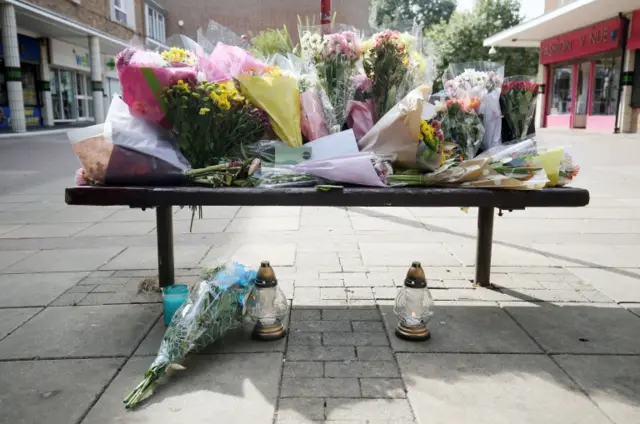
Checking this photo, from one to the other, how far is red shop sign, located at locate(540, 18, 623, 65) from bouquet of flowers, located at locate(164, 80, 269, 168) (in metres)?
21.6

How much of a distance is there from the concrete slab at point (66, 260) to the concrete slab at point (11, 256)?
0.20 ft

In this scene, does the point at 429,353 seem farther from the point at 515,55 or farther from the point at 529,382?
the point at 515,55

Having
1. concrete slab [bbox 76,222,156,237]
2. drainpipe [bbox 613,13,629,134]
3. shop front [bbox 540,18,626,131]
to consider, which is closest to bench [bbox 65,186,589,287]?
concrete slab [bbox 76,222,156,237]

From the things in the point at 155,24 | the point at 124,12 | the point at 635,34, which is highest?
the point at 155,24

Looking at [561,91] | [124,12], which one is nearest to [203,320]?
[561,91]

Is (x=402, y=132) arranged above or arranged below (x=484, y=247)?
above

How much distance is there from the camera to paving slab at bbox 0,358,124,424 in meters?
2.17

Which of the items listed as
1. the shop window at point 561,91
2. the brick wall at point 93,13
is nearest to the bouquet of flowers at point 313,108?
the brick wall at point 93,13

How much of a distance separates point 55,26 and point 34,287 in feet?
71.2

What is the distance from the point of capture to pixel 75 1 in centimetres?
2228

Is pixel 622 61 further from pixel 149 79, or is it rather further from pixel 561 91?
pixel 149 79

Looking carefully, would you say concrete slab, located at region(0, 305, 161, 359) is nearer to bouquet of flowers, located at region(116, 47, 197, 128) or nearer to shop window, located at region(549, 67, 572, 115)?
bouquet of flowers, located at region(116, 47, 197, 128)

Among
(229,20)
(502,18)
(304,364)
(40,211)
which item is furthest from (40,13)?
(502,18)

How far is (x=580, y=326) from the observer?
120 inches
